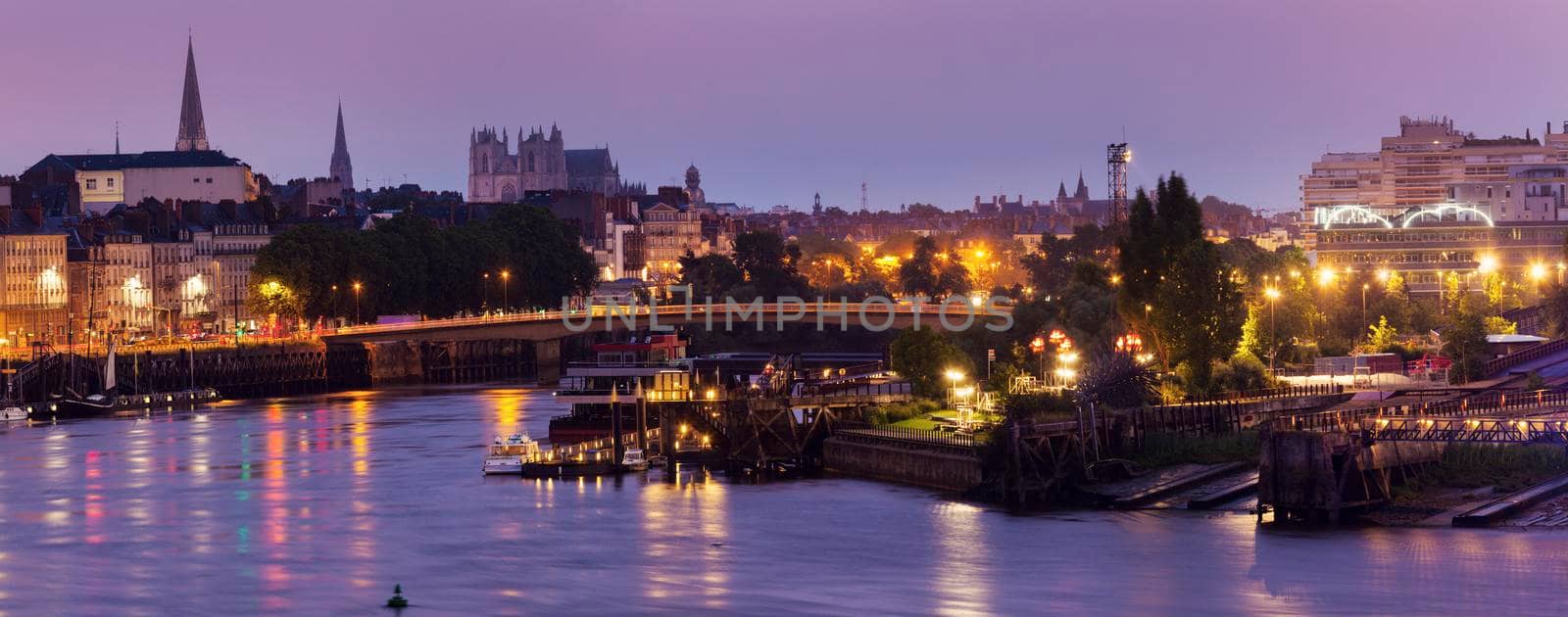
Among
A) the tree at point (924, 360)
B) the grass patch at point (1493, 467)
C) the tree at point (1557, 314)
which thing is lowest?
the grass patch at point (1493, 467)

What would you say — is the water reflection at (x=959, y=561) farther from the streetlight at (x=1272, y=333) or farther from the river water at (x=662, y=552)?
the streetlight at (x=1272, y=333)

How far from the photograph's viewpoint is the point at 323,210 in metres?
199

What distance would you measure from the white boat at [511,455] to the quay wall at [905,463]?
9.23 m

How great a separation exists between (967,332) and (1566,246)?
28.3m

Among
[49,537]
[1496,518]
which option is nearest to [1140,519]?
[1496,518]

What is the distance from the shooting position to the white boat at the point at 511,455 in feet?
239

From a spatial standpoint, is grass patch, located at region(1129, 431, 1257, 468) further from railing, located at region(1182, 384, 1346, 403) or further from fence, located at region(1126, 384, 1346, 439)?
railing, located at region(1182, 384, 1346, 403)

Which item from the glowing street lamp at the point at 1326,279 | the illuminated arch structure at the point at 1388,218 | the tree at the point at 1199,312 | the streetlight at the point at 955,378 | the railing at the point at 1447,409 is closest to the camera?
the railing at the point at 1447,409

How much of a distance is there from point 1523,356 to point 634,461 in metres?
33.0

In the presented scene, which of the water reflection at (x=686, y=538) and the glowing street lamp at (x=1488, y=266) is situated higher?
the glowing street lamp at (x=1488, y=266)

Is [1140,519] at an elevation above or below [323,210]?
below

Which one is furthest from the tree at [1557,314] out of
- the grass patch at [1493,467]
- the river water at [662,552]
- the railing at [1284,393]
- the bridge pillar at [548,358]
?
the bridge pillar at [548,358]

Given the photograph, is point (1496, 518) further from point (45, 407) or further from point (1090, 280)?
point (45, 407)

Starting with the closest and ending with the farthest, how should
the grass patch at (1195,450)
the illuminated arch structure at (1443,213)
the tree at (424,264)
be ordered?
the grass patch at (1195,450), the tree at (424,264), the illuminated arch structure at (1443,213)
